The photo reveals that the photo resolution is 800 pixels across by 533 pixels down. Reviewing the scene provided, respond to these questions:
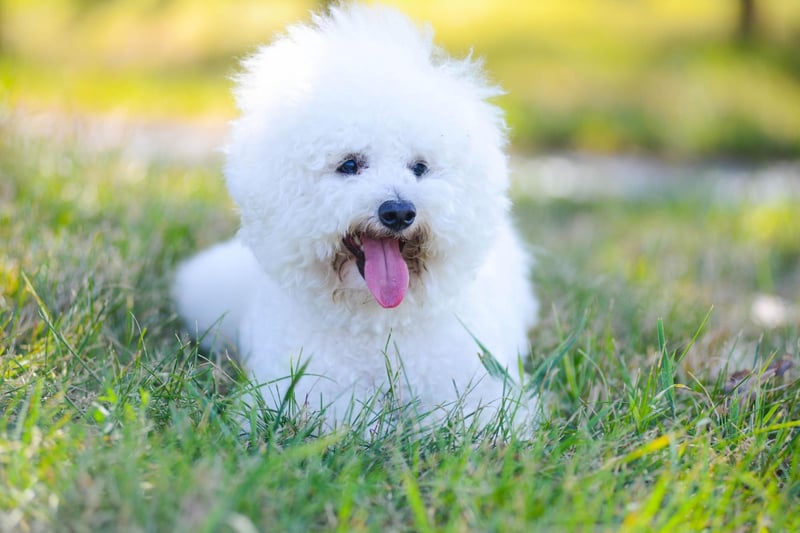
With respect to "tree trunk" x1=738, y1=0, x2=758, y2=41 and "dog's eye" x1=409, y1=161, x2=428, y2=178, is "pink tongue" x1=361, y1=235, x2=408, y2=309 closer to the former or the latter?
"dog's eye" x1=409, y1=161, x2=428, y2=178

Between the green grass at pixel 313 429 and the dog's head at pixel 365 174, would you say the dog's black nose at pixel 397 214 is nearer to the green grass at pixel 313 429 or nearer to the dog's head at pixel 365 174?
the dog's head at pixel 365 174

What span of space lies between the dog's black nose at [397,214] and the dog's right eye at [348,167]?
0.69 feet

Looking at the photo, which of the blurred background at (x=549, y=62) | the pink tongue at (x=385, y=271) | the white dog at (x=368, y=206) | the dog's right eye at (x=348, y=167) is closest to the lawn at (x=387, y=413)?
the white dog at (x=368, y=206)

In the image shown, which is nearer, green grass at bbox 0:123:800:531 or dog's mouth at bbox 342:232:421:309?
green grass at bbox 0:123:800:531

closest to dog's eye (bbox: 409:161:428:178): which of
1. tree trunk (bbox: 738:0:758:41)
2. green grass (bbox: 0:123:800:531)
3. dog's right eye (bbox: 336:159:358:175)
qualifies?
dog's right eye (bbox: 336:159:358:175)

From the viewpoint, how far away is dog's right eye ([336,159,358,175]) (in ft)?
8.22

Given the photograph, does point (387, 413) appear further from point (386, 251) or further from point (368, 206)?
point (368, 206)

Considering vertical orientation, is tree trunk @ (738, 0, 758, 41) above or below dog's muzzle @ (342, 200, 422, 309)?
above

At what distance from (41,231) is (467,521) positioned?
8.06 ft

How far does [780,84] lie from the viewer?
33.1ft

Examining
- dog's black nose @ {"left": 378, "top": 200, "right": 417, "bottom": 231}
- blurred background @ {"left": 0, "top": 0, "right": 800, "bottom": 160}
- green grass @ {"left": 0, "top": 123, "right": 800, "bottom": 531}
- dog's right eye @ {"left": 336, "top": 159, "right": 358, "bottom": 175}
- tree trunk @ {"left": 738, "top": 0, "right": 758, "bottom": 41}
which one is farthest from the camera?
tree trunk @ {"left": 738, "top": 0, "right": 758, "bottom": 41}

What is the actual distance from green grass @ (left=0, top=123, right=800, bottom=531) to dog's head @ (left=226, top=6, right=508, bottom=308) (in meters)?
0.45

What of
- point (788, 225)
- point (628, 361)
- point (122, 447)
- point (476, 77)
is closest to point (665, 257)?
point (788, 225)

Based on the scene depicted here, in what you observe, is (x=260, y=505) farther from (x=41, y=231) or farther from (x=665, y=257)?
(x=665, y=257)
